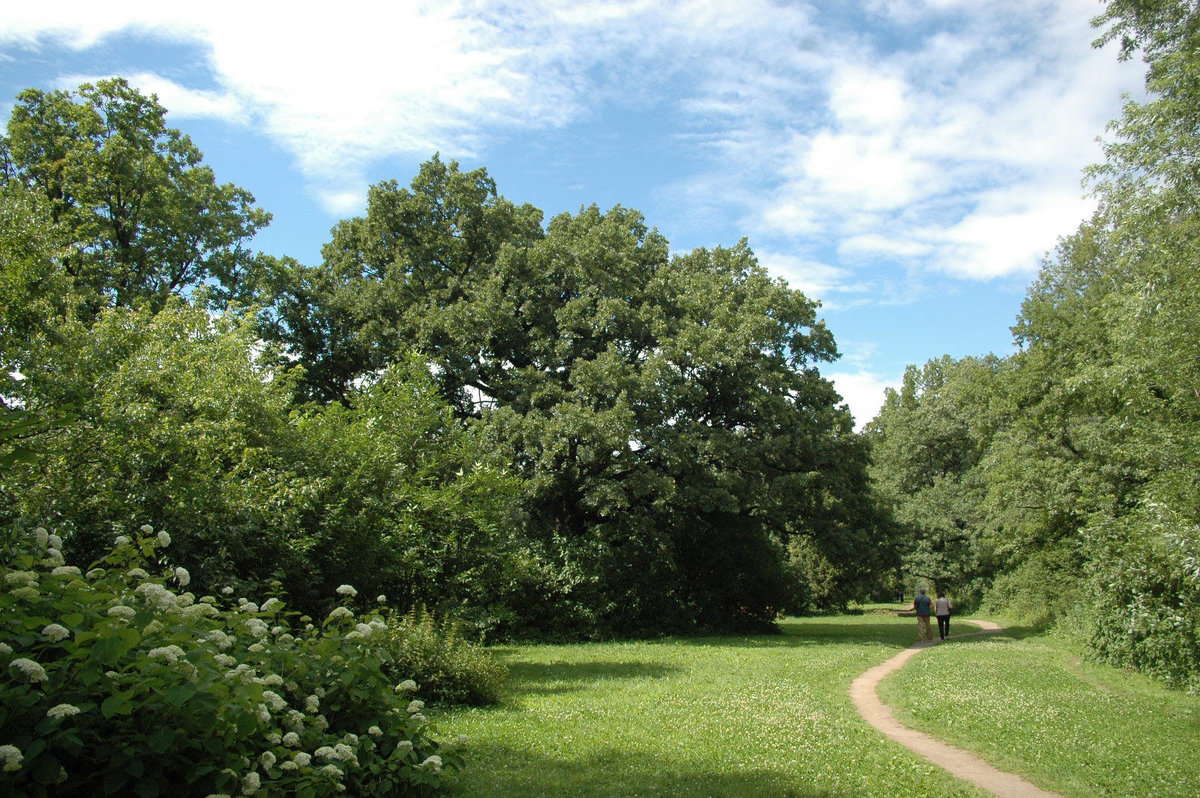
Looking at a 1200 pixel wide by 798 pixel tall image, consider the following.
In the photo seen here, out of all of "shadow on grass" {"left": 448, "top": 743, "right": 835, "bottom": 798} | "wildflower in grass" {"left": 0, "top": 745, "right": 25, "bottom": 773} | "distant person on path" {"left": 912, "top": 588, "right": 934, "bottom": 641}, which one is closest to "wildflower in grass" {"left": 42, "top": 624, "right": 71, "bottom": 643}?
"wildflower in grass" {"left": 0, "top": 745, "right": 25, "bottom": 773}

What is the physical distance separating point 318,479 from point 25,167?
21797mm

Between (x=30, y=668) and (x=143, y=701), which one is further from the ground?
(x=30, y=668)

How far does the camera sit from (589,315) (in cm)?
2616

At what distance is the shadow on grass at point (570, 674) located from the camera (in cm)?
1366

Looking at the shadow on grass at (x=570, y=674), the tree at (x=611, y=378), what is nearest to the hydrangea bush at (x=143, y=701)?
the shadow on grass at (x=570, y=674)

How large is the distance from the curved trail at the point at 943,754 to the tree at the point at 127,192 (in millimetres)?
24418

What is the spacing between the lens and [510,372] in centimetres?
2666

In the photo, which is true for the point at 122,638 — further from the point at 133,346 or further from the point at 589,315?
the point at 589,315

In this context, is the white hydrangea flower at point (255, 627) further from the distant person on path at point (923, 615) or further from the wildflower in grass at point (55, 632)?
the distant person on path at point (923, 615)

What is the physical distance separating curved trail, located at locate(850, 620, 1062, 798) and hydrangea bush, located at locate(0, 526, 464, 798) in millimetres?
6068

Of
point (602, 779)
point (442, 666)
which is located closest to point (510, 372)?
point (442, 666)

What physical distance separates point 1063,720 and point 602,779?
299 inches

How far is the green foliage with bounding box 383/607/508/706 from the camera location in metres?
10.9

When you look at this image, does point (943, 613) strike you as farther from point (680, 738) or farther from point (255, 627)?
point (255, 627)
